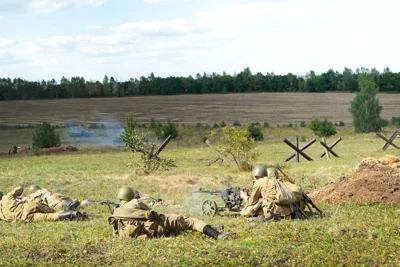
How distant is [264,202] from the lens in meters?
13.2

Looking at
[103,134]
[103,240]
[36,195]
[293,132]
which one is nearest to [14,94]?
[103,134]

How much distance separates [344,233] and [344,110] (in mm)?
80674

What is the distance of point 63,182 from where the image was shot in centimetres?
2389

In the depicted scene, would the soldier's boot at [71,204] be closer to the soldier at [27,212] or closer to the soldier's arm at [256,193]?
the soldier at [27,212]

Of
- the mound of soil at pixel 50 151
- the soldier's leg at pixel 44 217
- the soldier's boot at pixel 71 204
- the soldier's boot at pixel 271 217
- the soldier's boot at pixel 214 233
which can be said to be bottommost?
the mound of soil at pixel 50 151

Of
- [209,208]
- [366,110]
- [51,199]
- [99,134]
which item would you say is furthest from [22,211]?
[366,110]

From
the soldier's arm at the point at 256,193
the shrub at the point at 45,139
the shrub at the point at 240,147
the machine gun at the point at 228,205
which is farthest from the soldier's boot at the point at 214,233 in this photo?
the shrub at the point at 45,139

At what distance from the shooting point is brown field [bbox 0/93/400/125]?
8150 cm

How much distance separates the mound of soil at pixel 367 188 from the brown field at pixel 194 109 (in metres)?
60.5

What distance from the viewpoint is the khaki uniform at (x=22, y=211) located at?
48.3ft

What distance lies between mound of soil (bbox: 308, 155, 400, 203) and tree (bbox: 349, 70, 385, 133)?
175 feet

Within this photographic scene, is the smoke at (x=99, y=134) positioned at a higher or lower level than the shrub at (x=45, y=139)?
lower

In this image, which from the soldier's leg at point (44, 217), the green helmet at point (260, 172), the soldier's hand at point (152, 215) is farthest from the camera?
the soldier's leg at point (44, 217)

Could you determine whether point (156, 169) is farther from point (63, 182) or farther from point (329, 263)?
point (329, 263)
